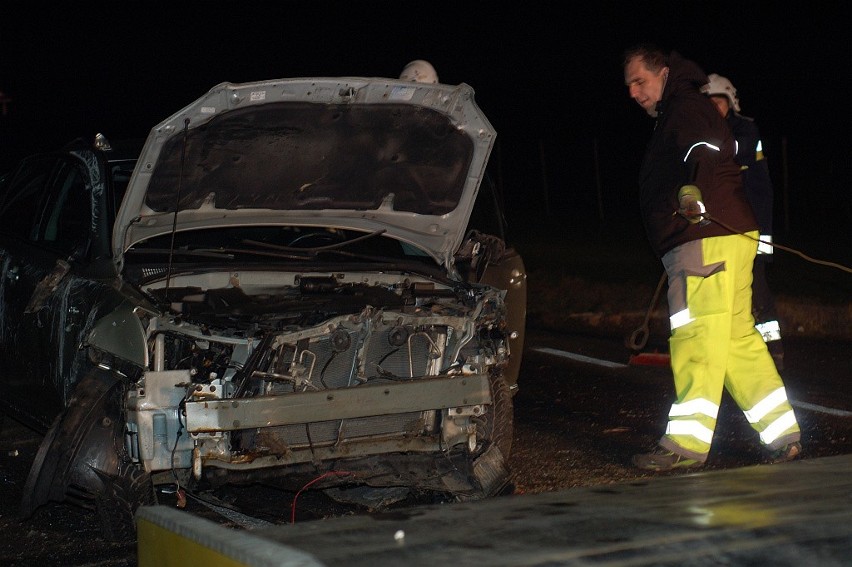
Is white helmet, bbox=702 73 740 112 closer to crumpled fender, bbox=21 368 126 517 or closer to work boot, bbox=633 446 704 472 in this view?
work boot, bbox=633 446 704 472

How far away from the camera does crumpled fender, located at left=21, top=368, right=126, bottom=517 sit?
509 centimetres

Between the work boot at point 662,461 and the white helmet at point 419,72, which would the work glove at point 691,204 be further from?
the white helmet at point 419,72

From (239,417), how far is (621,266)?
10.3 m

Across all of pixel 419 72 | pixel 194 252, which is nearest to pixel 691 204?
pixel 194 252

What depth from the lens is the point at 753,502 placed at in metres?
2.76

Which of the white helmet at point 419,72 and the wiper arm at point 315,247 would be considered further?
the white helmet at point 419,72

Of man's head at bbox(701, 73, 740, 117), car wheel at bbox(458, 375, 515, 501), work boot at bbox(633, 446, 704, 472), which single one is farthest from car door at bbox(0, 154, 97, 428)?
man's head at bbox(701, 73, 740, 117)

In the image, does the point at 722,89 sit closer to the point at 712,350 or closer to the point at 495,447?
the point at 712,350

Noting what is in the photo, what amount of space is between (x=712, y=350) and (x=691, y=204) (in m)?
0.70

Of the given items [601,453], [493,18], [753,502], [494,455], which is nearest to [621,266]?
[601,453]

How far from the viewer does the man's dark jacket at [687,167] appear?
6.07 meters

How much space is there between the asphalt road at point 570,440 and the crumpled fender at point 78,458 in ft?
0.87

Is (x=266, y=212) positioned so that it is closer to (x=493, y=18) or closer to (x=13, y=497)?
(x=13, y=497)

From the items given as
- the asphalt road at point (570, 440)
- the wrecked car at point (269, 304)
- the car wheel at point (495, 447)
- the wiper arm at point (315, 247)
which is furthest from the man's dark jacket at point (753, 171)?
the car wheel at point (495, 447)
